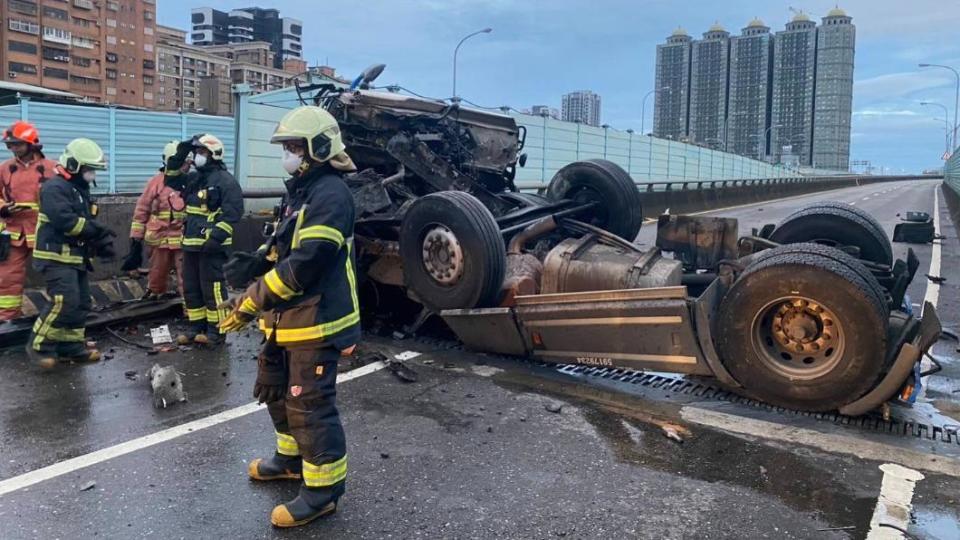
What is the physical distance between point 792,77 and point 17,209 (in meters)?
76.9

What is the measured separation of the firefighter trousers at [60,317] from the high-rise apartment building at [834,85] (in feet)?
252

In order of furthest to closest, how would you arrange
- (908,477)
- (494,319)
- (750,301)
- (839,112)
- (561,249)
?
(839,112) < (561,249) < (494,319) < (750,301) < (908,477)

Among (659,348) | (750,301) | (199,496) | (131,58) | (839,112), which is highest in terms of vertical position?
(131,58)

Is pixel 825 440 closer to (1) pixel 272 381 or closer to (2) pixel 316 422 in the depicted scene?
(2) pixel 316 422

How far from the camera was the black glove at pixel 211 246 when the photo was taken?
250 inches

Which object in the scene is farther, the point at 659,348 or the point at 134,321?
the point at 134,321

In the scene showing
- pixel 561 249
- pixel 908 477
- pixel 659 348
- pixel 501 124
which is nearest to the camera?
pixel 908 477

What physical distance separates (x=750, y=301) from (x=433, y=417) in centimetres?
199

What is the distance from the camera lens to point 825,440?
13.6 ft

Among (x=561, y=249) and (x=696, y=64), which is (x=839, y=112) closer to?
(x=696, y=64)

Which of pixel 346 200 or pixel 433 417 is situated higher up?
pixel 346 200

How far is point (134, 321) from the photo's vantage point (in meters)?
6.92

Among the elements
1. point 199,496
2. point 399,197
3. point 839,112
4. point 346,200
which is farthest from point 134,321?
point 839,112

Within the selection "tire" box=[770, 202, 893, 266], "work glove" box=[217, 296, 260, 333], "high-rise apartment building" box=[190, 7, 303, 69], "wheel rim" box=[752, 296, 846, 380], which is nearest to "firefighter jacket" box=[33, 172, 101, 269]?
"work glove" box=[217, 296, 260, 333]
